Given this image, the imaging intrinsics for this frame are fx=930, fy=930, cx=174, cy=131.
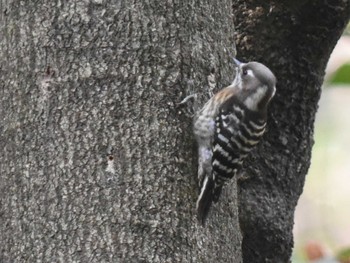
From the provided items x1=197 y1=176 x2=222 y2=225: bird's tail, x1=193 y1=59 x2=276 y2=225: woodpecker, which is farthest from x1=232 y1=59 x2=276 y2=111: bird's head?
x1=197 y1=176 x2=222 y2=225: bird's tail

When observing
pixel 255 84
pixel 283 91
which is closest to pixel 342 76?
pixel 255 84

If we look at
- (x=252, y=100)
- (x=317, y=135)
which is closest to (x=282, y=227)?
(x=252, y=100)

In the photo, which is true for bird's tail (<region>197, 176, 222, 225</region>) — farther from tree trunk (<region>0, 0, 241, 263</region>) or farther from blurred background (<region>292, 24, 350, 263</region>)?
blurred background (<region>292, 24, 350, 263</region>)

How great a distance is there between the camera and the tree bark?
457cm

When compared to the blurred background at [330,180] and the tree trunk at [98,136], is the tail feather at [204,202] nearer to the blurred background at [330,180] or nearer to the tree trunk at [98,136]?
the tree trunk at [98,136]

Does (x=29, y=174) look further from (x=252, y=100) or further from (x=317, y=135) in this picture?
(x=317, y=135)

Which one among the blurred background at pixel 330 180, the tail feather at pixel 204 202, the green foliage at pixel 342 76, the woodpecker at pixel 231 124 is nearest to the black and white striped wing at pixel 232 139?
the woodpecker at pixel 231 124

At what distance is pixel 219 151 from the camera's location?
13.4 feet

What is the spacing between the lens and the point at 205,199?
3744mm

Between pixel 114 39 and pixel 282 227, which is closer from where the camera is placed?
pixel 114 39

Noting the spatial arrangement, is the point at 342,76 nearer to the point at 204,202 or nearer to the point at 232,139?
the point at 232,139

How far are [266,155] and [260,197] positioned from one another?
224 millimetres

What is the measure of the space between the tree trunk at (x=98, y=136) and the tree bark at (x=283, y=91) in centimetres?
76

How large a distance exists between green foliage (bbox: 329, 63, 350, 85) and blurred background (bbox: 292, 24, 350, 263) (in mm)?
3502
